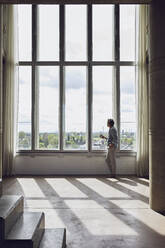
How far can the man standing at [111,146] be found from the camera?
6.12 meters

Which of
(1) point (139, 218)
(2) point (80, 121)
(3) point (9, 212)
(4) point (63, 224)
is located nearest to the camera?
(3) point (9, 212)

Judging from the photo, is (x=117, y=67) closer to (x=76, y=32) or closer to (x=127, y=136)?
(x=76, y=32)

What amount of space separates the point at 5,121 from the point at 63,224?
397cm

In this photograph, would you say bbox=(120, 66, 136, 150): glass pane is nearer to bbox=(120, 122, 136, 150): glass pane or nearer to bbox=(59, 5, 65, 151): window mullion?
bbox=(120, 122, 136, 150): glass pane

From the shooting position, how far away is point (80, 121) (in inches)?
268

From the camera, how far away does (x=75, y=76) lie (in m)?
6.82

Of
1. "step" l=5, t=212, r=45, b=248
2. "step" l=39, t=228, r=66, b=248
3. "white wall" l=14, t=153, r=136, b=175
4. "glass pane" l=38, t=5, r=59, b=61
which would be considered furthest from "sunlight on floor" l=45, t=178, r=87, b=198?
"glass pane" l=38, t=5, r=59, b=61

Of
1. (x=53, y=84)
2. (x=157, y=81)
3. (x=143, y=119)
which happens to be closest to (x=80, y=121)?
(x=53, y=84)

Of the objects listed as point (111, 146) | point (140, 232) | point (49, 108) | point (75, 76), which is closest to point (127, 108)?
point (111, 146)

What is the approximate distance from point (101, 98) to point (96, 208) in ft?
11.9

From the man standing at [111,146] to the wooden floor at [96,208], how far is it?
0.37 meters

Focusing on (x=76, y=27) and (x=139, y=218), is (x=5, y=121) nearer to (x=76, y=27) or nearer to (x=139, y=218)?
(x=76, y=27)

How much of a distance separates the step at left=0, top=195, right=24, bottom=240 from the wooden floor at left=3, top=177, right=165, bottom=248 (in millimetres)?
648

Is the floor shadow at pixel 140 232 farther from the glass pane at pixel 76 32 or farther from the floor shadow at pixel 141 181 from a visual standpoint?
the glass pane at pixel 76 32
